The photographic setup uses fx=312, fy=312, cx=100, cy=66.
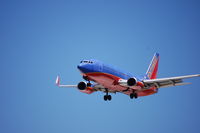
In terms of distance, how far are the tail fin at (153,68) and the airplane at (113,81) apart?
7156 millimetres

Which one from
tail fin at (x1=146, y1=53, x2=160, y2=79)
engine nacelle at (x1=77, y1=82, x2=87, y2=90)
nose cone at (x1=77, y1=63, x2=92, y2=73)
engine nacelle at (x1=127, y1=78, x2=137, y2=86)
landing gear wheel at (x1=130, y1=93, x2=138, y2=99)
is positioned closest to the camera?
nose cone at (x1=77, y1=63, x2=92, y2=73)

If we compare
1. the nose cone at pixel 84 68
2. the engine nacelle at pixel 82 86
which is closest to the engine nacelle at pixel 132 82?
the nose cone at pixel 84 68

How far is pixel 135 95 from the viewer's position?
48.0 m

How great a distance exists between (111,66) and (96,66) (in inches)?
131

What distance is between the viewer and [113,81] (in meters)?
43.8

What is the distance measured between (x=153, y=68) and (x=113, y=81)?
62.8ft

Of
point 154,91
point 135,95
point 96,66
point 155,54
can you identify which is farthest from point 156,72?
point 96,66

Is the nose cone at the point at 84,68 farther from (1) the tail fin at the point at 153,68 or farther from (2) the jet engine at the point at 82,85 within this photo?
(1) the tail fin at the point at 153,68

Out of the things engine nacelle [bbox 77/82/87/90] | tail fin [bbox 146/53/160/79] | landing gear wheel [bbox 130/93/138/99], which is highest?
tail fin [bbox 146/53/160/79]

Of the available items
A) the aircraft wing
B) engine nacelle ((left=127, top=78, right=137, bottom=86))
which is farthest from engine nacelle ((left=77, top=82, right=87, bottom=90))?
the aircraft wing

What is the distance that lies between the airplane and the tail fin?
23.5 feet

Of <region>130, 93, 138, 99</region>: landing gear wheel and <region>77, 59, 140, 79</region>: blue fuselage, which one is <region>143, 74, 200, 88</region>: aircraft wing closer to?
<region>130, 93, 138, 99</region>: landing gear wheel

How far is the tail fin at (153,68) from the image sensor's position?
58997 millimetres

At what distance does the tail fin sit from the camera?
5900 centimetres
